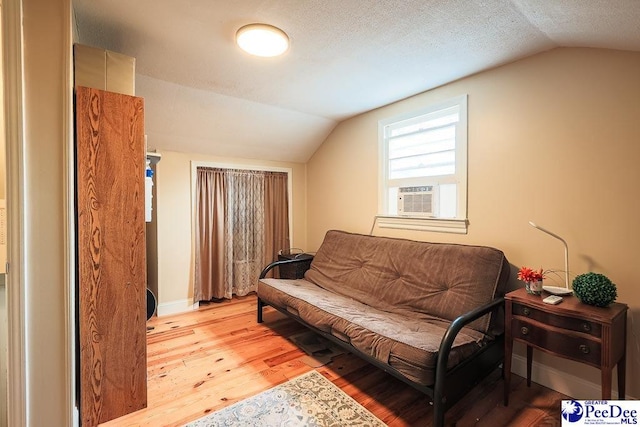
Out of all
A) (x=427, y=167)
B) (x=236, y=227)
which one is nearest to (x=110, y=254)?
(x=236, y=227)

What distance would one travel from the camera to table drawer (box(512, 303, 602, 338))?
4.90ft

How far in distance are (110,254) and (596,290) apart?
268 centimetres

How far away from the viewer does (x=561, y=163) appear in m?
1.99

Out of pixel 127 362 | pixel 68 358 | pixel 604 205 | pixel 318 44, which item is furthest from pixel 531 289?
pixel 68 358

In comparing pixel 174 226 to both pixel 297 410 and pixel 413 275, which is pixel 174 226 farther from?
pixel 413 275

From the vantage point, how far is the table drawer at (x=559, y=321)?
149cm

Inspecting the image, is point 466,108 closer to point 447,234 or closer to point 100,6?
point 447,234

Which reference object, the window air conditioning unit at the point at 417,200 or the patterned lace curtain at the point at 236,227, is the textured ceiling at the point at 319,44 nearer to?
the patterned lace curtain at the point at 236,227

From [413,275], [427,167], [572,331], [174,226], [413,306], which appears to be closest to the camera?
[572,331]

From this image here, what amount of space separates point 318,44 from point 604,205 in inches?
82.3

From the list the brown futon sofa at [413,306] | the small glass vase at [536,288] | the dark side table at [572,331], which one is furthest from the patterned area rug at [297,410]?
the small glass vase at [536,288]

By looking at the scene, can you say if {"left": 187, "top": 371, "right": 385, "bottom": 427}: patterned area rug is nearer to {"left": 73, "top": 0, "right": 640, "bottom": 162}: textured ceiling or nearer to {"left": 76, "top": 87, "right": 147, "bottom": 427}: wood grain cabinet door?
{"left": 76, "top": 87, "right": 147, "bottom": 427}: wood grain cabinet door

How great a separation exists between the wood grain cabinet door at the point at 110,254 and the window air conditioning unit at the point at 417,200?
2291mm

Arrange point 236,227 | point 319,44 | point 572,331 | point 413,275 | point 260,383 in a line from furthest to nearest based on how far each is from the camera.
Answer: point 236,227
point 413,275
point 260,383
point 319,44
point 572,331
